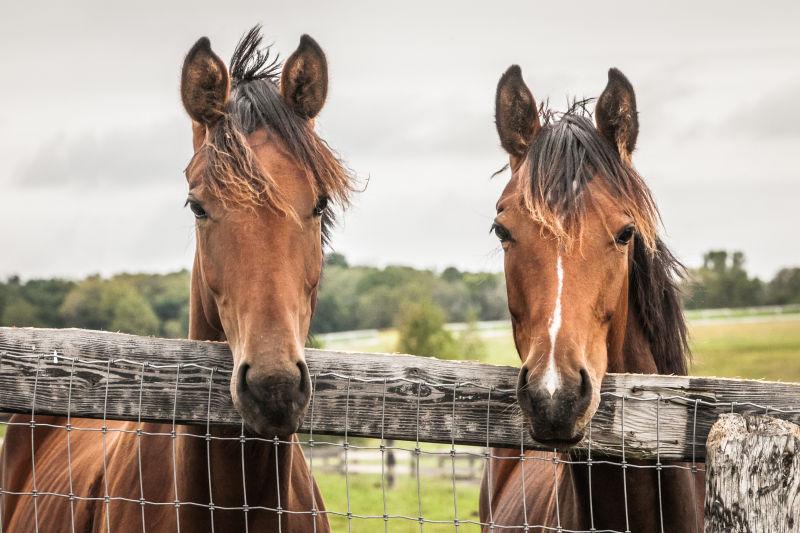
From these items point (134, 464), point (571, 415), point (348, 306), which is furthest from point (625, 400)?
point (348, 306)

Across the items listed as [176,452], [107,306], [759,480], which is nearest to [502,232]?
[759,480]

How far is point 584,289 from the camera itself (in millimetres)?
3543

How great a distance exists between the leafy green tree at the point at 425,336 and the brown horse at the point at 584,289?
41.0 m

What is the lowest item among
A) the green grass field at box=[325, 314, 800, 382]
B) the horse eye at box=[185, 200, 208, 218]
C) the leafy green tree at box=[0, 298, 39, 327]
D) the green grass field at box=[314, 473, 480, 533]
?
the green grass field at box=[314, 473, 480, 533]

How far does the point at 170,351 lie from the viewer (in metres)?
3.23

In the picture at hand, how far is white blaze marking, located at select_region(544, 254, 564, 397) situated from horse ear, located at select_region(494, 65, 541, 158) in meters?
0.95

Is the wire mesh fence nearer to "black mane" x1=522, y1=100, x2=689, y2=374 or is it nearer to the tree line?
"black mane" x1=522, y1=100, x2=689, y2=374

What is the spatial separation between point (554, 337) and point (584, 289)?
34 centimetres

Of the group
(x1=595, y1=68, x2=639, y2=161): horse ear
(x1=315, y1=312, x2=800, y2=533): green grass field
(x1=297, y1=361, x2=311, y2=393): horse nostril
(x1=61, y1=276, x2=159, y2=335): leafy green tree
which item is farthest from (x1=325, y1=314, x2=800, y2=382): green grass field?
(x1=297, y1=361, x2=311, y2=393): horse nostril

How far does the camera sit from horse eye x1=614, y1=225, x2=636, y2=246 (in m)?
3.76

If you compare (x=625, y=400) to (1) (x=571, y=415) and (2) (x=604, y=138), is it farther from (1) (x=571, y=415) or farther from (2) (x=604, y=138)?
(2) (x=604, y=138)

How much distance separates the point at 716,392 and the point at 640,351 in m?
1.14

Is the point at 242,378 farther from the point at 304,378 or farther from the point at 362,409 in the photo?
the point at 362,409

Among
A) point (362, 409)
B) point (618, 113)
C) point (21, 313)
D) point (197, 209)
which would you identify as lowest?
point (362, 409)
